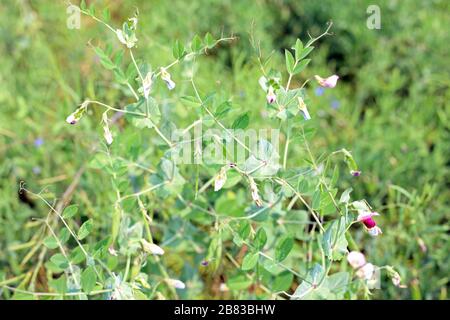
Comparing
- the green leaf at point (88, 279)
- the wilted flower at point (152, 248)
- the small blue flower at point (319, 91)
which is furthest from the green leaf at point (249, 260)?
the small blue flower at point (319, 91)

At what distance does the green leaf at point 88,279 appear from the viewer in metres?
1.17

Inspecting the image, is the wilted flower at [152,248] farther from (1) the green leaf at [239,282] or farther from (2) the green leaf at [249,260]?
(1) the green leaf at [239,282]

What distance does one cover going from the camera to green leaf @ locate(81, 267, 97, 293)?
3.84 feet

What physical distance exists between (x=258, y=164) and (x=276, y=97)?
0.13m

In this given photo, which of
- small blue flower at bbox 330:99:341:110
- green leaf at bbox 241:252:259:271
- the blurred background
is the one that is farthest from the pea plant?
small blue flower at bbox 330:99:341:110

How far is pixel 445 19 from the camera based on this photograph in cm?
240

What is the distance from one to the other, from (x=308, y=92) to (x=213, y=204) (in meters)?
0.83

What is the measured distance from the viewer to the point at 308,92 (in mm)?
2281

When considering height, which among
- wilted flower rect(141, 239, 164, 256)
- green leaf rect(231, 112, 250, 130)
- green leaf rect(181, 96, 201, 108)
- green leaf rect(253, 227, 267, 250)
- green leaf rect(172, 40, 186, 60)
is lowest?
wilted flower rect(141, 239, 164, 256)

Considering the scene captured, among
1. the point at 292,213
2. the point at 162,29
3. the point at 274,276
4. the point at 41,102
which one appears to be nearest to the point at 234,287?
the point at 274,276

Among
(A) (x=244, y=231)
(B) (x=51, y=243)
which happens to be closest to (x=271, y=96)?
(A) (x=244, y=231)

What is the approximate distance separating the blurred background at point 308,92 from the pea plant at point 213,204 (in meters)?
0.13

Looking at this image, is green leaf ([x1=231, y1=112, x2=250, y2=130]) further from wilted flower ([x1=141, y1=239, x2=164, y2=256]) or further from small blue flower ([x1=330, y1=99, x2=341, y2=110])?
small blue flower ([x1=330, y1=99, x2=341, y2=110])

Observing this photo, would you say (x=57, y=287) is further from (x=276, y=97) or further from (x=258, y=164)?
(x=276, y=97)
